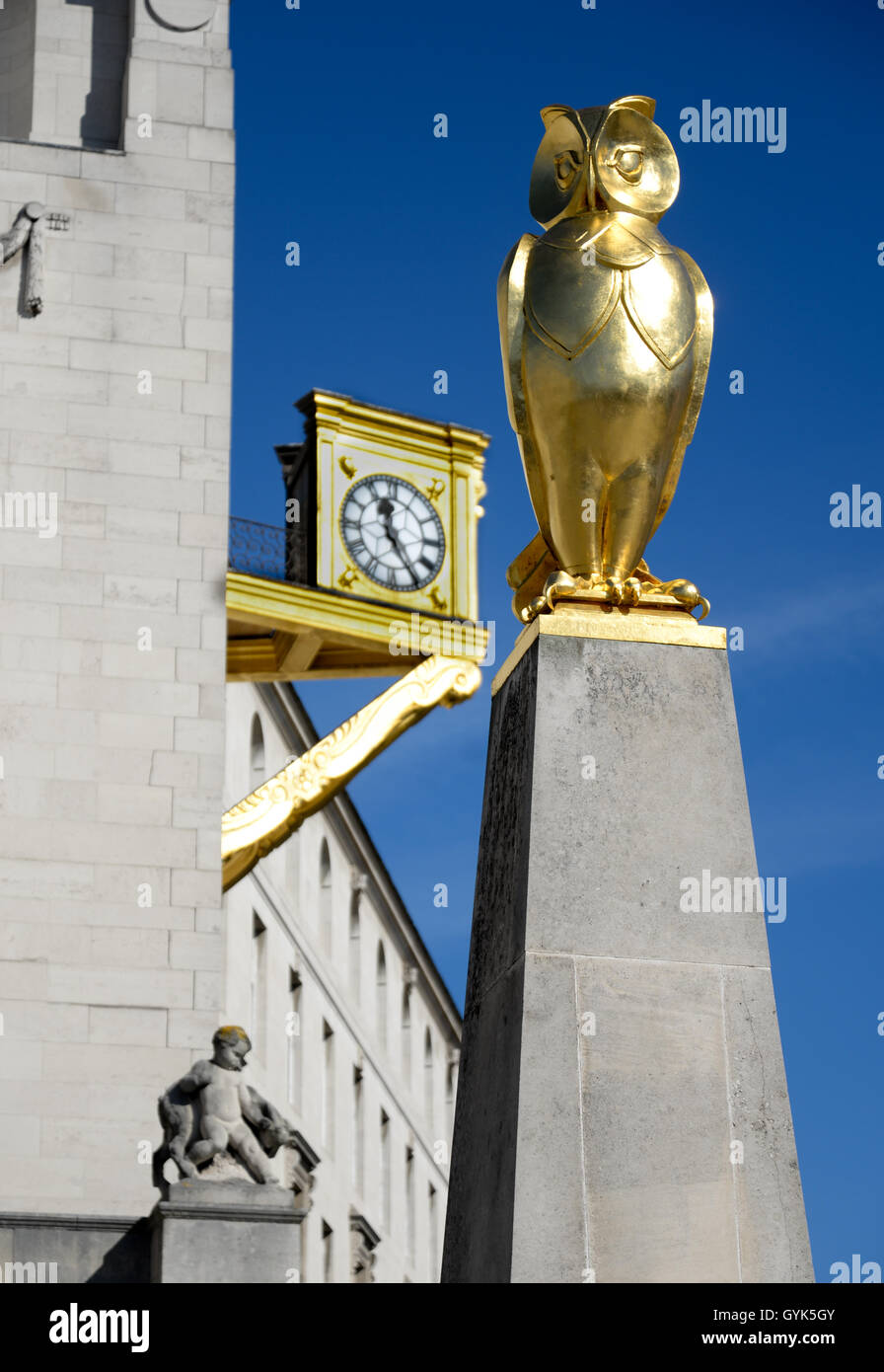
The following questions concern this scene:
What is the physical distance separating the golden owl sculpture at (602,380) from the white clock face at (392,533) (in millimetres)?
16806

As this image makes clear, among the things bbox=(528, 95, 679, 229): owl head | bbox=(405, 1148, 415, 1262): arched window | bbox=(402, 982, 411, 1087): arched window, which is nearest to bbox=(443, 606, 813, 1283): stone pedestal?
bbox=(528, 95, 679, 229): owl head

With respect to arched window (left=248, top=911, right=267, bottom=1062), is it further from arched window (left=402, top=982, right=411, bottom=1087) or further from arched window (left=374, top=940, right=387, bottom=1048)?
arched window (left=402, top=982, right=411, bottom=1087)

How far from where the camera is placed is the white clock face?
1065 inches

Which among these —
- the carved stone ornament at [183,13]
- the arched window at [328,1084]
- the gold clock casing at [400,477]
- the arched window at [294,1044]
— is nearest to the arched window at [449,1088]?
the arched window at [328,1084]

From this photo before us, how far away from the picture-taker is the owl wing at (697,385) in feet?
33.3

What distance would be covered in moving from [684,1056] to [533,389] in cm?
291

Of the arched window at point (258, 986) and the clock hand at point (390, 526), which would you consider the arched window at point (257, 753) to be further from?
the clock hand at point (390, 526)

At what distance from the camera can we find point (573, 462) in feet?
32.8

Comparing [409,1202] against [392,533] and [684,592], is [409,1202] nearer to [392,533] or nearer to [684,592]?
[392,533]

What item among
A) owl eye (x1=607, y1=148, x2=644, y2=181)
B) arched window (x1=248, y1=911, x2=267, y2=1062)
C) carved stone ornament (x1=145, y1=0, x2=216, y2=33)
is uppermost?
carved stone ornament (x1=145, y1=0, x2=216, y2=33)

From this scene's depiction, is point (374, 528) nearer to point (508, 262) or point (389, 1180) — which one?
point (508, 262)

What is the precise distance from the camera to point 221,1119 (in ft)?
56.1

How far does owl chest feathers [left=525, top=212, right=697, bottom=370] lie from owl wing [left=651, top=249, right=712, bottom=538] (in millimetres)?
61
